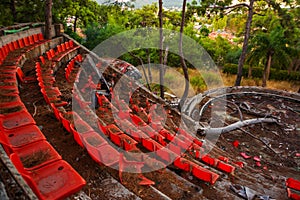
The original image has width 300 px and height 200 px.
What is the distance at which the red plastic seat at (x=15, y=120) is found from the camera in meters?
5.25

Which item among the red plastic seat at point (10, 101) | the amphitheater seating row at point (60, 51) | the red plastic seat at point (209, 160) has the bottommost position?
the red plastic seat at point (209, 160)

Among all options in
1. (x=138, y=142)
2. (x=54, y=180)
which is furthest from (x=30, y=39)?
(x=54, y=180)

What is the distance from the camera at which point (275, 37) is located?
2062cm

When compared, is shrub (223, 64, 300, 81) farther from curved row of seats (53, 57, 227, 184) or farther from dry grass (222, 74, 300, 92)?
curved row of seats (53, 57, 227, 184)

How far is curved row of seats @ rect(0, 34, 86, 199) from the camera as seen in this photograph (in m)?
3.76

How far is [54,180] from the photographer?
3.96 metres

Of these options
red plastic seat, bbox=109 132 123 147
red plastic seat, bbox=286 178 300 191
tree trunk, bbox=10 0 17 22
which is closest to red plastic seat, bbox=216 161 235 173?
red plastic seat, bbox=286 178 300 191

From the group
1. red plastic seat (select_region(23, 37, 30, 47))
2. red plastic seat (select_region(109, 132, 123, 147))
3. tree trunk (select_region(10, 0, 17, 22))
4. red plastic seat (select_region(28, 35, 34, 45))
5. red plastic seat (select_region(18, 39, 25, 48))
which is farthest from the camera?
tree trunk (select_region(10, 0, 17, 22))

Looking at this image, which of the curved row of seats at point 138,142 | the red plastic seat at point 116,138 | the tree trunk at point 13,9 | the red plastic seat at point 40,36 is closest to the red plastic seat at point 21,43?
the red plastic seat at point 40,36

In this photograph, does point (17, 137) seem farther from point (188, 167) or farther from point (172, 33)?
point (172, 33)

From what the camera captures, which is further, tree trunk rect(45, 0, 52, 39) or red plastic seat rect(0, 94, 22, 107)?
tree trunk rect(45, 0, 52, 39)

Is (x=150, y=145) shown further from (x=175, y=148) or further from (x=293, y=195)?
(x=293, y=195)

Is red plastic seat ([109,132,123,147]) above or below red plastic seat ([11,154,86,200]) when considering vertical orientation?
below

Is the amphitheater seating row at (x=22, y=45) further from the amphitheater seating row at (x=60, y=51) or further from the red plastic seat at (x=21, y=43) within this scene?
the amphitheater seating row at (x=60, y=51)
